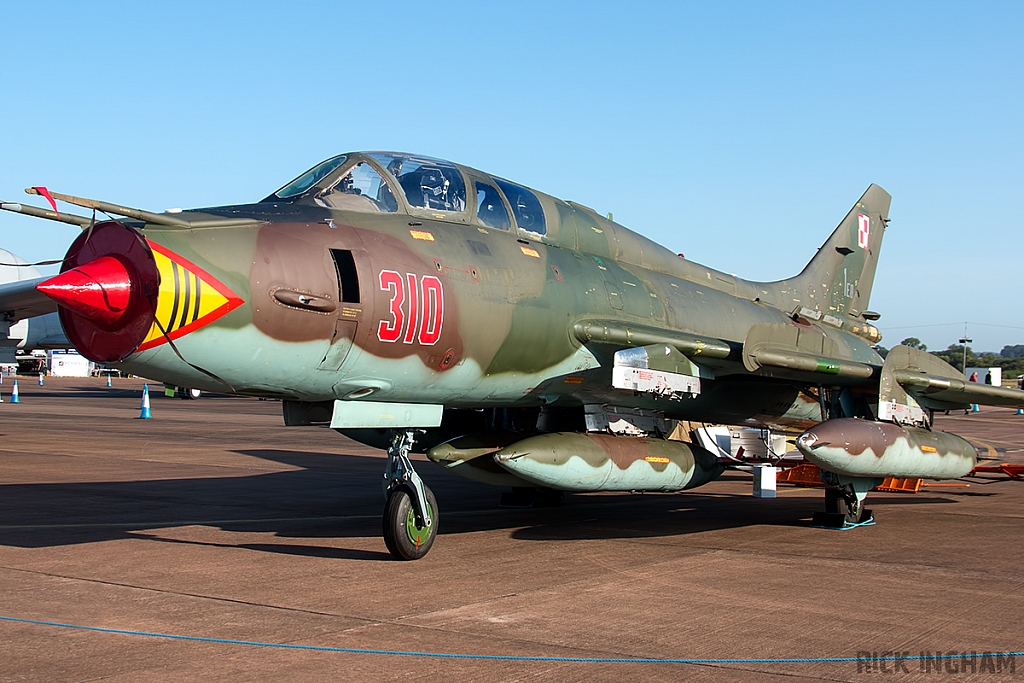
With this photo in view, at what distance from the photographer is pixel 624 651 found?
18.5 feet

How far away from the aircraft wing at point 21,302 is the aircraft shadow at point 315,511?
28.5ft

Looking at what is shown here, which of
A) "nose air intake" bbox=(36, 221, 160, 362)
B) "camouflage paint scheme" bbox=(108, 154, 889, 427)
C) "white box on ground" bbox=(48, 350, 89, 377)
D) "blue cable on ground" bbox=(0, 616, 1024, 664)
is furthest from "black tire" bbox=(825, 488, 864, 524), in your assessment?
"white box on ground" bbox=(48, 350, 89, 377)

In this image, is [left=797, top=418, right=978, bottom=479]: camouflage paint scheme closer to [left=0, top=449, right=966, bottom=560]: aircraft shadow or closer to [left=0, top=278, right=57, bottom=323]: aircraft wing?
[left=0, top=449, right=966, bottom=560]: aircraft shadow

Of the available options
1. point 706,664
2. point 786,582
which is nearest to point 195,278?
point 706,664

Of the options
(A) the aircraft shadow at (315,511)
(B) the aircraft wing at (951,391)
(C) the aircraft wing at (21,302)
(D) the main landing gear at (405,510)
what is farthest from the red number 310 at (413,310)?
(C) the aircraft wing at (21,302)

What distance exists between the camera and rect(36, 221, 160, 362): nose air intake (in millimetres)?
6129

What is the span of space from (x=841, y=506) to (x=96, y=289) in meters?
8.86

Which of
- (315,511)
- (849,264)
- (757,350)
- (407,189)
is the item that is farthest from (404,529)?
(849,264)

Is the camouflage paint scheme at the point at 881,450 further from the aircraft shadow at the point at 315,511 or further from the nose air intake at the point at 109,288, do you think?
the nose air intake at the point at 109,288

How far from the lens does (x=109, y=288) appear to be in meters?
6.19

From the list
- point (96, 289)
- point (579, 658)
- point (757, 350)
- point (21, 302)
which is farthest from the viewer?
point (21, 302)

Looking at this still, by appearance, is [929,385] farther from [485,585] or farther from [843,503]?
[485,585]

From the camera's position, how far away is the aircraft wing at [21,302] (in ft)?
69.2

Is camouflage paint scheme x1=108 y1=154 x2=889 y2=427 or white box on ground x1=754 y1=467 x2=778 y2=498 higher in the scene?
camouflage paint scheme x1=108 y1=154 x2=889 y2=427
